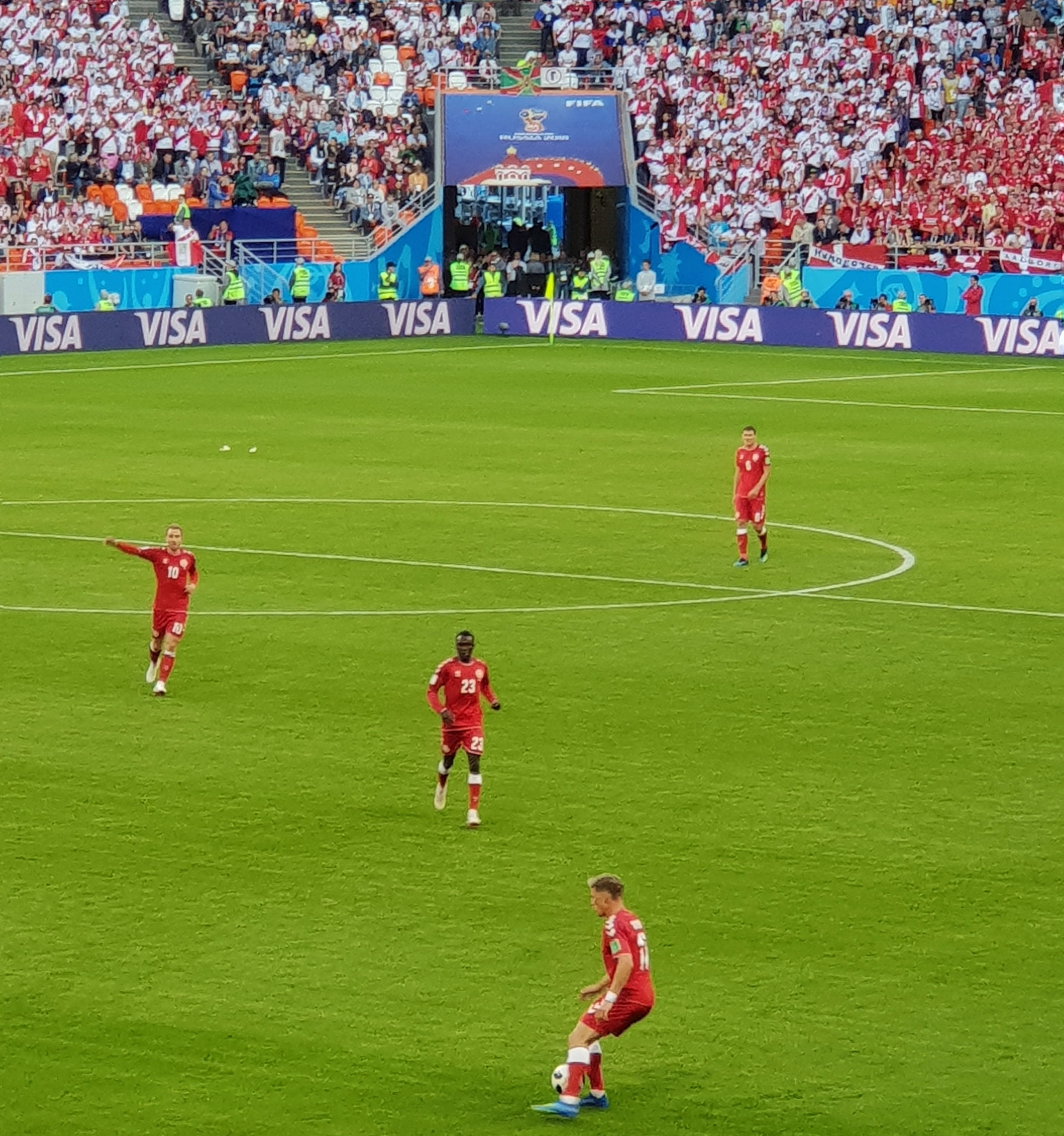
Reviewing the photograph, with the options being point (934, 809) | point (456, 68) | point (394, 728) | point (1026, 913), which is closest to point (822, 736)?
point (934, 809)

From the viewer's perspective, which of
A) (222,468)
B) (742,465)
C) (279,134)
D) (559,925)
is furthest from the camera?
(279,134)

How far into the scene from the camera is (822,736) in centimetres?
1802

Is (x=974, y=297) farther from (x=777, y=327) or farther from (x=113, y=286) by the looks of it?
(x=113, y=286)

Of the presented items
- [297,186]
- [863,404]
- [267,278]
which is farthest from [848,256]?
[863,404]

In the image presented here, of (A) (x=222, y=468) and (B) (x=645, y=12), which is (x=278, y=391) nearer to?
(A) (x=222, y=468)

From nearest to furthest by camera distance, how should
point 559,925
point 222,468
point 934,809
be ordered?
1. point 559,925
2. point 934,809
3. point 222,468

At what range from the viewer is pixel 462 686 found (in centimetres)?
1509

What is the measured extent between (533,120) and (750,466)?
41285 mm

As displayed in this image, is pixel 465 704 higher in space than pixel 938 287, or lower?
lower

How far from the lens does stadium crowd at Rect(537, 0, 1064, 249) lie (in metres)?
61.4

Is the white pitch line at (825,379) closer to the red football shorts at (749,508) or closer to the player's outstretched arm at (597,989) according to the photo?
the red football shorts at (749,508)

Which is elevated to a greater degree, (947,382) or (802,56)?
(802,56)

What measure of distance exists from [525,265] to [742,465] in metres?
40.0

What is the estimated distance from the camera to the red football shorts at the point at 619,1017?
10.4 metres
